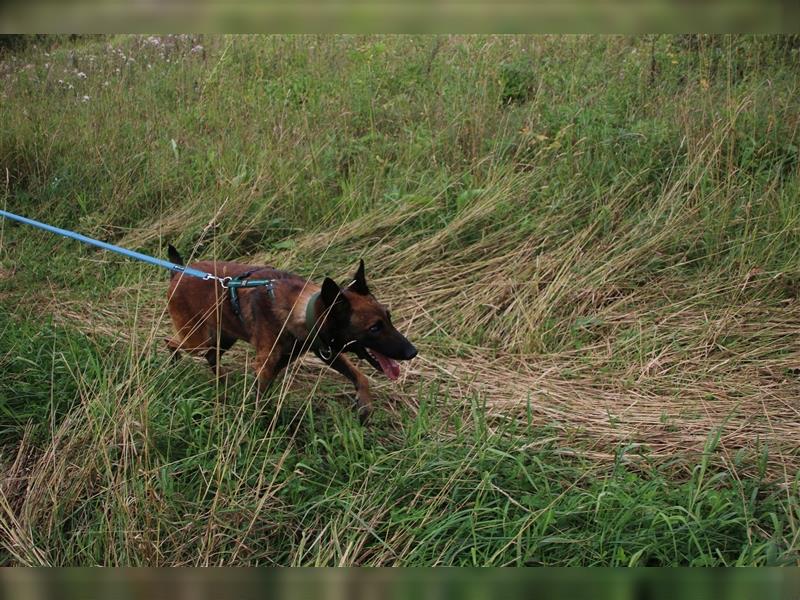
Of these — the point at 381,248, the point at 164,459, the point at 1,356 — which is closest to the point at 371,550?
the point at 164,459

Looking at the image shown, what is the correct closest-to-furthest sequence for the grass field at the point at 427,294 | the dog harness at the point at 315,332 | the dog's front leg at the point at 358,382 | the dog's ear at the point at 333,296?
the grass field at the point at 427,294 < the dog's ear at the point at 333,296 < the dog harness at the point at 315,332 < the dog's front leg at the point at 358,382

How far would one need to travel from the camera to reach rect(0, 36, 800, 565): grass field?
9.19 ft

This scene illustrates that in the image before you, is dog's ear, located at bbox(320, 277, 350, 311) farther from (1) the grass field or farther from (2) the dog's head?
(1) the grass field

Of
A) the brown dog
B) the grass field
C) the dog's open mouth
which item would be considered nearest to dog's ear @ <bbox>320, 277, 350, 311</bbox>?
the brown dog

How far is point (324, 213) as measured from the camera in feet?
19.2

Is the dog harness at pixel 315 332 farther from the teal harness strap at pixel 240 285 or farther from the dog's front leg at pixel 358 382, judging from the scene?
the teal harness strap at pixel 240 285

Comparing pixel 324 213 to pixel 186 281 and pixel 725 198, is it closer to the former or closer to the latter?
pixel 186 281

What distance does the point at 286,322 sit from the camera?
339cm

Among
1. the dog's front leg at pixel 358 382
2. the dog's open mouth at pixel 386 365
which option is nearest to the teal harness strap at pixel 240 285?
the dog's front leg at pixel 358 382

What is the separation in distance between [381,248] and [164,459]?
249cm

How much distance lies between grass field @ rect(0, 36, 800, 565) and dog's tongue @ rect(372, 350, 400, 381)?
0.70ft

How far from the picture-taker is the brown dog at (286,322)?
3441mm

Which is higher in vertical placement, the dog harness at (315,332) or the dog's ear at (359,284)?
the dog's ear at (359,284)

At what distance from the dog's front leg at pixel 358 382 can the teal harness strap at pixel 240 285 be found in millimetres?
437
